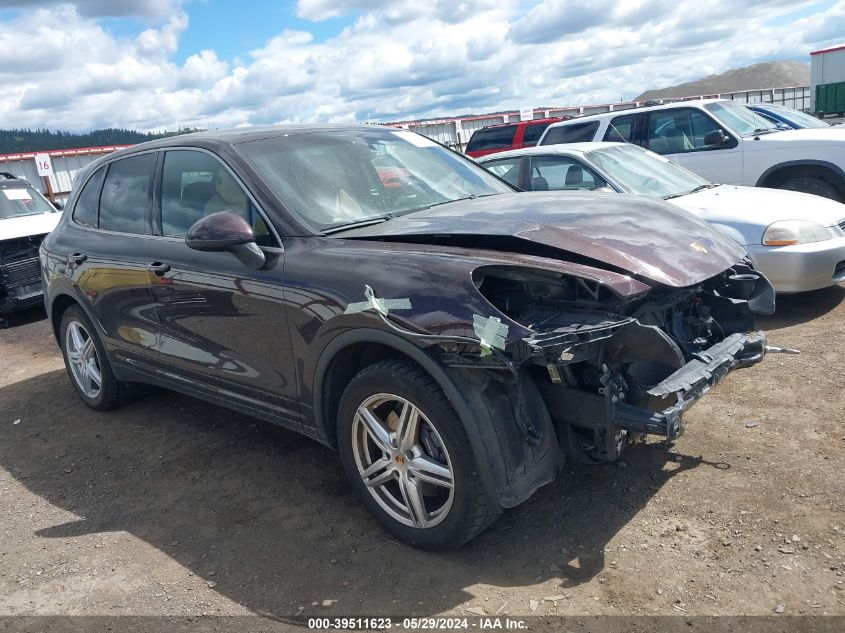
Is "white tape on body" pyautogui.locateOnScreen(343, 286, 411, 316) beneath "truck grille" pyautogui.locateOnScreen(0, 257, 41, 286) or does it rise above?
above

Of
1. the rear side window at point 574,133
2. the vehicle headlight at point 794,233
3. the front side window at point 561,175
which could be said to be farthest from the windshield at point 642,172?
the rear side window at point 574,133

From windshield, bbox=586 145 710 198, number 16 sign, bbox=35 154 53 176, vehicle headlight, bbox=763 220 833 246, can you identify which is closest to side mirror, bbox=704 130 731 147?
windshield, bbox=586 145 710 198

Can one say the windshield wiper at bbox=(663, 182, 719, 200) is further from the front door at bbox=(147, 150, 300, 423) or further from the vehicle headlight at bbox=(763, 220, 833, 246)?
the front door at bbox=(147, 150, 300, 423)

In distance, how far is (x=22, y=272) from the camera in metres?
9.65

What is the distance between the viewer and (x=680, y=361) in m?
3.02

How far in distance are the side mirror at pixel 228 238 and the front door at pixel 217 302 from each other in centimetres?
10

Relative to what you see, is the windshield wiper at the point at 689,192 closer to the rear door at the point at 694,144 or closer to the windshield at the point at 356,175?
the rear door at the point at 694,144

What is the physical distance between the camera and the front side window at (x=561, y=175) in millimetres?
6793

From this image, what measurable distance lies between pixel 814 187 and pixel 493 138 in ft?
24.4

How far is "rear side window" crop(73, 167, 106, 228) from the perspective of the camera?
17.2 feet

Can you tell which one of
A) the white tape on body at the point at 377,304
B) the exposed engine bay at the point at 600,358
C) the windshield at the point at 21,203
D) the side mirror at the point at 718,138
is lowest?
the exposed engine bay at the point at 600,358

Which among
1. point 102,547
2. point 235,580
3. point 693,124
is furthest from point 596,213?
point 693,124

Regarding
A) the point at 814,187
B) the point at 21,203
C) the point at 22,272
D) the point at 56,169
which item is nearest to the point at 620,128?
the point at 814,187

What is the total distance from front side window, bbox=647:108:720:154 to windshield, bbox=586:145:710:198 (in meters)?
1.73
